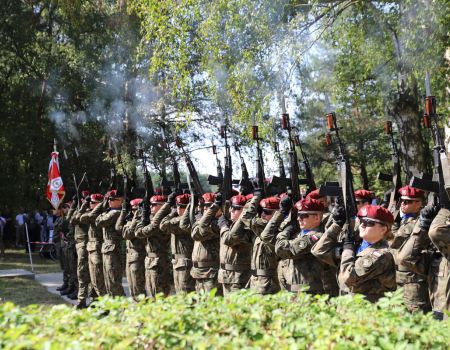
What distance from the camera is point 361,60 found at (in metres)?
14.9

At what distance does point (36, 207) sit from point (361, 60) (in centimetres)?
1678

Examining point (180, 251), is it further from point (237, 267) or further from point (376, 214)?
point (376, 214)

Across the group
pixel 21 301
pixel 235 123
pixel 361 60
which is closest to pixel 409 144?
pixel 361 60

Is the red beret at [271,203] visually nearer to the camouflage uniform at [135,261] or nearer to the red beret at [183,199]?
the red beret at [183,199]

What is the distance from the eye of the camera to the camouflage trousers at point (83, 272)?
38.4 feet

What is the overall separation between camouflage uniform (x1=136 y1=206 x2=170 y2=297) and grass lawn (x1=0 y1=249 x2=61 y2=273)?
9.30 metres

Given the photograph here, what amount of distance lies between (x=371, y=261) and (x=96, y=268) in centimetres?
695

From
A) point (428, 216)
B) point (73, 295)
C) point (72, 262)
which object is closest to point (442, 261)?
point (428, 216)

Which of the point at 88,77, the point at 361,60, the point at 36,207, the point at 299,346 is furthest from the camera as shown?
the point at 36,207

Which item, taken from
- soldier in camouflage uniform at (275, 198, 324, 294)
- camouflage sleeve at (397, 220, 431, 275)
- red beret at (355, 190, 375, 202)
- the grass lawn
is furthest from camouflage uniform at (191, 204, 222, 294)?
the grass lawn

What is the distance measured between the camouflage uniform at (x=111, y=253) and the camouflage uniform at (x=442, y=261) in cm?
588

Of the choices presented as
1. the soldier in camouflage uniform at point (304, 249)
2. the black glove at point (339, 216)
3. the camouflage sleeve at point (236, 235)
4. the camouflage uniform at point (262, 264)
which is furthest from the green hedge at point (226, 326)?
the camouflage sleeve at point (236, 235)

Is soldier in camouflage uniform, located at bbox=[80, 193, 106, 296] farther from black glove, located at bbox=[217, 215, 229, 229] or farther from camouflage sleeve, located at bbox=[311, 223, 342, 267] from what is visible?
camouflage sleeve, located at bbox=[311, 223, 342, 267]

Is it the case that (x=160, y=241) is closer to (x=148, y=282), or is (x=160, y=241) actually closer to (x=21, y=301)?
(x=148, y=282)
